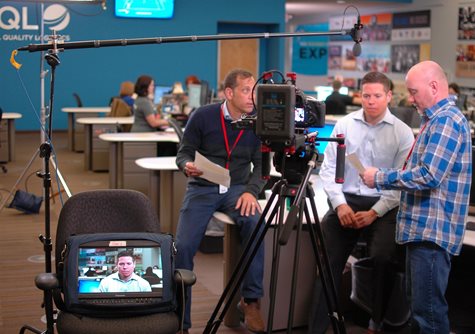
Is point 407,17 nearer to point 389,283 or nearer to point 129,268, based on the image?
point 389,283

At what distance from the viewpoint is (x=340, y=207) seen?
3.92 metres

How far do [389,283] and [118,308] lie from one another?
1632 mm

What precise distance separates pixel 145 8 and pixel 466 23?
6.17 metres

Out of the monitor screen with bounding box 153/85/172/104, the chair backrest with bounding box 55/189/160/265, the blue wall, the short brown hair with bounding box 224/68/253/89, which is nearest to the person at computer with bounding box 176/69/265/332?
the short brown hair with bounding box 224/68/253/89

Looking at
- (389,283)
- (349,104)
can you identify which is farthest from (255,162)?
(349,104)

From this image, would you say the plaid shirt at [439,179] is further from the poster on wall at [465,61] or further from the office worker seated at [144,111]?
the poster on wall at [465,61]

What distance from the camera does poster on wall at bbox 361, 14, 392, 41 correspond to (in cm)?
1727

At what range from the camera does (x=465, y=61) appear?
581 inches

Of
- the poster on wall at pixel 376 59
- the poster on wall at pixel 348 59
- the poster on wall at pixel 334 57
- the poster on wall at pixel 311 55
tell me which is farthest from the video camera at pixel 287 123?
the poster on wall at pixel 311 55

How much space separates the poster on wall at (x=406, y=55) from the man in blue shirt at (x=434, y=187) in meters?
13.1

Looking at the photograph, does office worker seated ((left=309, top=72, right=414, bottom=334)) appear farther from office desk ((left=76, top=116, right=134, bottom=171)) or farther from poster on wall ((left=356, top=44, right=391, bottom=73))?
poster on wall ((left=356, top=44, right=391, bottom=73))

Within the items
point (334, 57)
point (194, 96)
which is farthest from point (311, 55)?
point (194, 96)

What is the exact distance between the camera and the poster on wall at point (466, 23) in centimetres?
1462

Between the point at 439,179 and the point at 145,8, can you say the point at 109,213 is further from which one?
the point at 145,8
